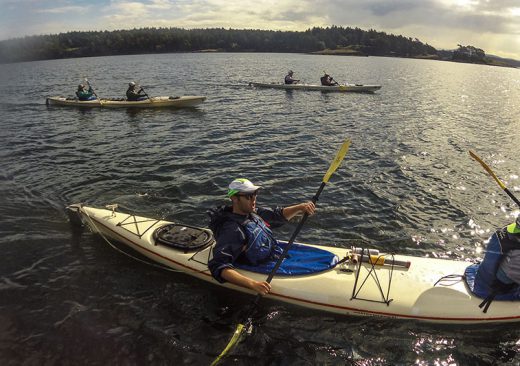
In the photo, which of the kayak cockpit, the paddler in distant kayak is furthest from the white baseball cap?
the paddler in distant kayak

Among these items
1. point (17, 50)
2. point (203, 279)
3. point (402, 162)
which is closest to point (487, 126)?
point (402, 162)

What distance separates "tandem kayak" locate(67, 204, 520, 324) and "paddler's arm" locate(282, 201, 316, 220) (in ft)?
2.91

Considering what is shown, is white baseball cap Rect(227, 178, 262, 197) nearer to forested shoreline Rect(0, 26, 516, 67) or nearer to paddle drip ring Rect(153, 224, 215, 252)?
paddle drip ring Rect(153, 224, 215, 252)

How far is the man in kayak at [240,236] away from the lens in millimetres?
6020

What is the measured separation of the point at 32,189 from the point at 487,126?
78.7 ft

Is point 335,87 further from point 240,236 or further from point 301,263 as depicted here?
point 240,236

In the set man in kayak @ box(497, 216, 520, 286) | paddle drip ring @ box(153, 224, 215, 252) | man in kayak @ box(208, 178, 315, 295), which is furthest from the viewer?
paddle drip ring @ box(153, 224, 215, 252)

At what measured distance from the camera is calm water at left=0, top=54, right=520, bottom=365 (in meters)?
6.25

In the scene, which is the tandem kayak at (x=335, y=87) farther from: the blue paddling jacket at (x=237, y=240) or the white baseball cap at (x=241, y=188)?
the white baseball cap at (x=241, y=188)

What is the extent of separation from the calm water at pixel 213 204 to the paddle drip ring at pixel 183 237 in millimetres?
694

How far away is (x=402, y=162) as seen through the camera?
1519 centimetres

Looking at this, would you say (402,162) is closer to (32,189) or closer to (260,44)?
(32,189)

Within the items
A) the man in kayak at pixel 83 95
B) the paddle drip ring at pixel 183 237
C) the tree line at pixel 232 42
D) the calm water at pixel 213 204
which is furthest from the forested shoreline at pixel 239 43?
the paddle drip ring at pixel 183 237

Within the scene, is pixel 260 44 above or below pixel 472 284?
above
